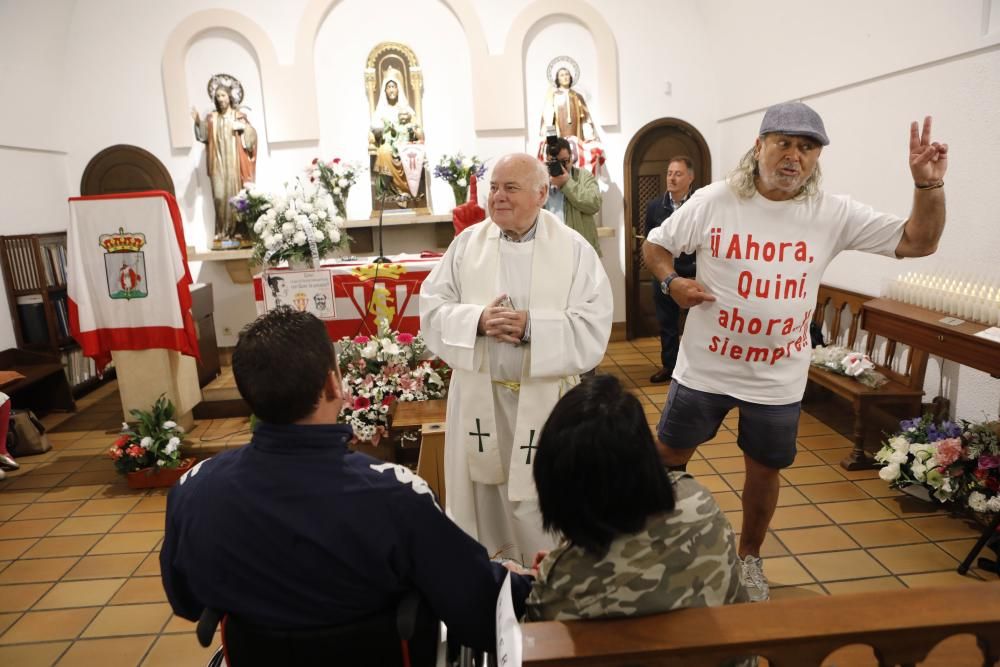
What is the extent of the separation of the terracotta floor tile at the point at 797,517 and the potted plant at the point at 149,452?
11.0ft

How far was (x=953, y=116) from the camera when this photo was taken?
12.5 feet

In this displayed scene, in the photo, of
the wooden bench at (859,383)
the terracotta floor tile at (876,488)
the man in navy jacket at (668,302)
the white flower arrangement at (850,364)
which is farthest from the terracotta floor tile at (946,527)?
the man in navy jacket at (668,302)

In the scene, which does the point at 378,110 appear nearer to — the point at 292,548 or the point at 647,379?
the point at 647,379

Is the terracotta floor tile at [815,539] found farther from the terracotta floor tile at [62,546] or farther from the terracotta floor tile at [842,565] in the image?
the terracotta floor tile at [62,546]

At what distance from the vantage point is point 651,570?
49.4 inches

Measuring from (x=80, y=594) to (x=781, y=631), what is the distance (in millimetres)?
3124

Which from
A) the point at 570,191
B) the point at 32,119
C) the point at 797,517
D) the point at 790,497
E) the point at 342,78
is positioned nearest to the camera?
the point at 797,517

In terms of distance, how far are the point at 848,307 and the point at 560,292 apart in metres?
3.20

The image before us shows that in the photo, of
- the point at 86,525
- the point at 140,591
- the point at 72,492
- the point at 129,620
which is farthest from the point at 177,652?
the point at 72,492

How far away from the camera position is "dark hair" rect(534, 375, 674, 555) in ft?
4.00

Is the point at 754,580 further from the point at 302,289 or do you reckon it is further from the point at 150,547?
the point at 302,289

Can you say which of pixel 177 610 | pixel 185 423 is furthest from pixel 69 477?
pixel 177 610

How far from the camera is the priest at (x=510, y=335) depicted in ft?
8.46

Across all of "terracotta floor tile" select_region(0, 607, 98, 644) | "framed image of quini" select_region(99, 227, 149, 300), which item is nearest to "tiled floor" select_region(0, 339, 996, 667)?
"terracotta floor tile" select_region(0, 607, 98, 644)
